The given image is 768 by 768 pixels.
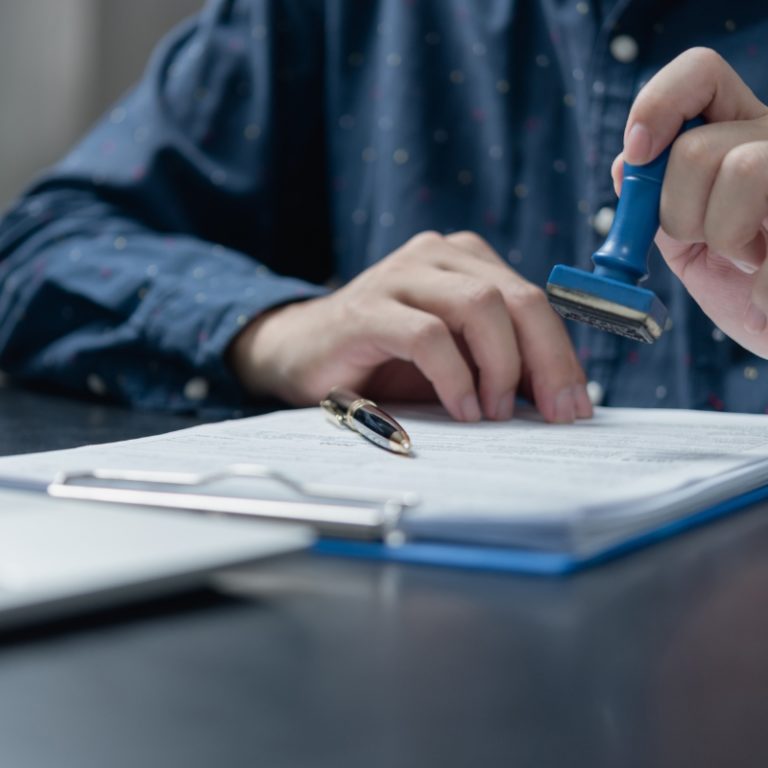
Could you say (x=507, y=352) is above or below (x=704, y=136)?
below

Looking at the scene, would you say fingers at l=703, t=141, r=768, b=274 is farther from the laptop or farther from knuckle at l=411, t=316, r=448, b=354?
the laptop

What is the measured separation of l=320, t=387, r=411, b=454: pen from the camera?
0.53 m

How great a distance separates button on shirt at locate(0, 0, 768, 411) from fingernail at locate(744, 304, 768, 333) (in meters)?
0.29

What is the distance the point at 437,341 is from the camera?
27.5 inches

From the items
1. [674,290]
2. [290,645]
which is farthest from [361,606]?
[674,290]

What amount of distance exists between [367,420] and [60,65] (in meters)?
1.32

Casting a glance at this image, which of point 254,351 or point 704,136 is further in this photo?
point 254,351

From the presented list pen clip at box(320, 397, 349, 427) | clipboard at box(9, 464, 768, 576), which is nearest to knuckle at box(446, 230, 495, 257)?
pen clip at box(320, 397, 349, 427)

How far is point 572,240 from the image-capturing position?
1.07 metres

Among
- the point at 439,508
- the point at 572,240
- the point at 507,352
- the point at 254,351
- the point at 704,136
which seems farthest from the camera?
the point at 572,240

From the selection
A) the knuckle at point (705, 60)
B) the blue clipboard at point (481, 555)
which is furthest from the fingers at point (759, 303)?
the blue clipboard at point (481, 555)

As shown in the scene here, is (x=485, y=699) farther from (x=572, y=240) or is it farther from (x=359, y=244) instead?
(x=359, y=244)

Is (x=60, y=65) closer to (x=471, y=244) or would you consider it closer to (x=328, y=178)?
(x=328, y=178)

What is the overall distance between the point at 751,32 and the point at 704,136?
405 millimetres
